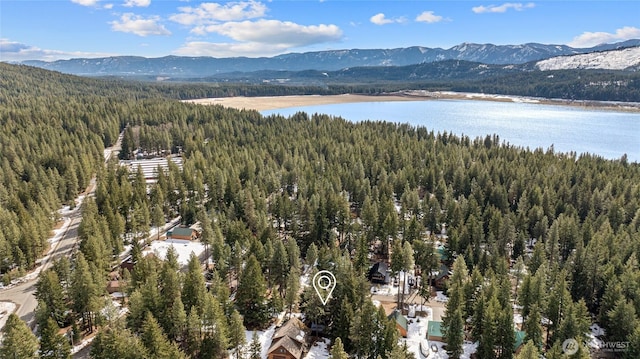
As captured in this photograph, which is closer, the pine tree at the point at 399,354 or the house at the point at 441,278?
the pine tree at the point at 399,354

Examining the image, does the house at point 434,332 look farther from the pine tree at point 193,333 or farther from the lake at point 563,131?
the lake at point 563,131

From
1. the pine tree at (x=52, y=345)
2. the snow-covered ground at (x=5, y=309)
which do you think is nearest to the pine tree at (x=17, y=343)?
the pine tree at (x=52, y=345)

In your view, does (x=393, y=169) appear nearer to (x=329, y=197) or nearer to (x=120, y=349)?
(x=329, y=197)

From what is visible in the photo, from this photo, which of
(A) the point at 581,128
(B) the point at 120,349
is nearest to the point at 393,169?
(B) the point at 120,349

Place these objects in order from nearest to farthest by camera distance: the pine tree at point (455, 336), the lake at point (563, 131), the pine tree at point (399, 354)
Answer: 1. the pine tree at point (399, 354)
2. the pine tree at point (455, 336)
3. the lake at point (563, 131)

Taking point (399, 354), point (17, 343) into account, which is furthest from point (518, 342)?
point (17, 343)

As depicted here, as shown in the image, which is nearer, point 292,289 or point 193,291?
point 193,291

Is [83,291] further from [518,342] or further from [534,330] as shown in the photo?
[534,330]
